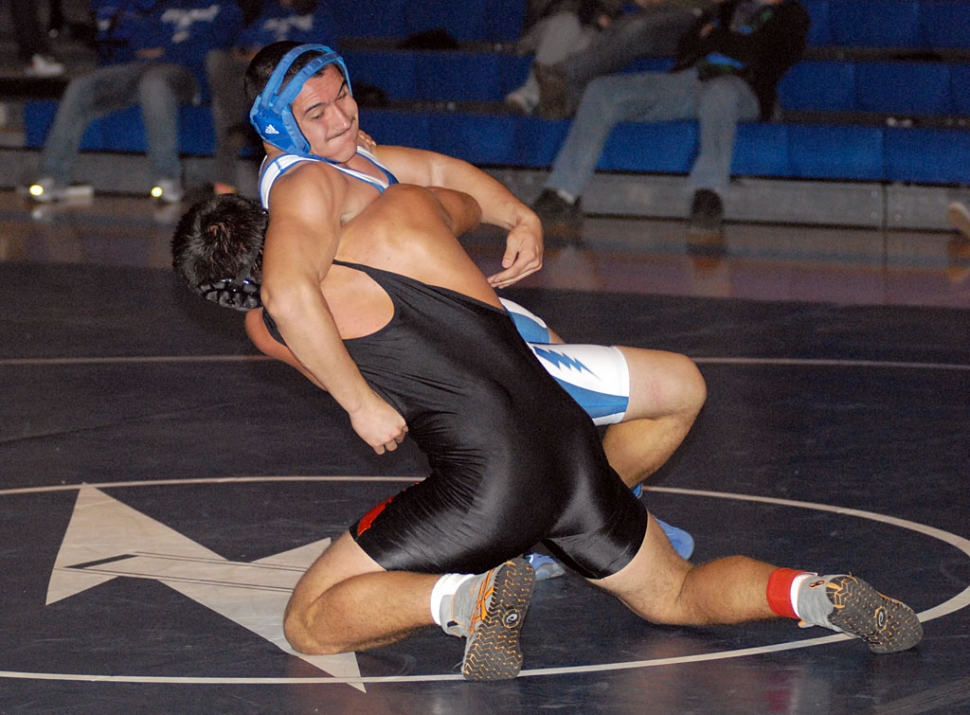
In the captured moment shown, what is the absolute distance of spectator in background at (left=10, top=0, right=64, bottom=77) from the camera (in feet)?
45.0

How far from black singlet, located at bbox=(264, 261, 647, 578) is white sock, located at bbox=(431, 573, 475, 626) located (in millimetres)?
49

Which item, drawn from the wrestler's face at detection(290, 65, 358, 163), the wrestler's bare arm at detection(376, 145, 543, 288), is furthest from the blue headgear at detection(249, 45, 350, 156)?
the wrestler's bare arm at detection(376, 145, 543, 288)

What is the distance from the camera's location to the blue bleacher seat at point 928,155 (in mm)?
9133

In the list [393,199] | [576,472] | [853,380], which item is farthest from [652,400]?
[853,380]

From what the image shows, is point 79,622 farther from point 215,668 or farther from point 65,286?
point 65,286

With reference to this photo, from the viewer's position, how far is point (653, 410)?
335 cm

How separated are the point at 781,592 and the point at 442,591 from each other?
638 millimetres

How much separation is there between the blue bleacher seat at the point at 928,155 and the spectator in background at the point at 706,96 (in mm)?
833

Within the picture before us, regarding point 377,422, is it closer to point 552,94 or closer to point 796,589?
point 796,589

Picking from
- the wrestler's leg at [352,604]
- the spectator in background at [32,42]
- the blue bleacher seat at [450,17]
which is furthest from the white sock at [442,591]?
the spectator in background at [32,42]

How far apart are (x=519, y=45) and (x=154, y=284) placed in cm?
400

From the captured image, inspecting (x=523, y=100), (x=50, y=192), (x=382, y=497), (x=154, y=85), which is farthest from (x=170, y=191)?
(x=382, y=497)

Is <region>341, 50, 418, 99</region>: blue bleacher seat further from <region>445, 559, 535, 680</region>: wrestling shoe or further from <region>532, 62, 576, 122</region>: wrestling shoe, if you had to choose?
<region>445, 559, 535, 680</region>: wrestling shoe

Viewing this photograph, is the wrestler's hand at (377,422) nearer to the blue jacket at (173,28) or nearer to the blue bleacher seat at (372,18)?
the blue jacket at (173,28)
